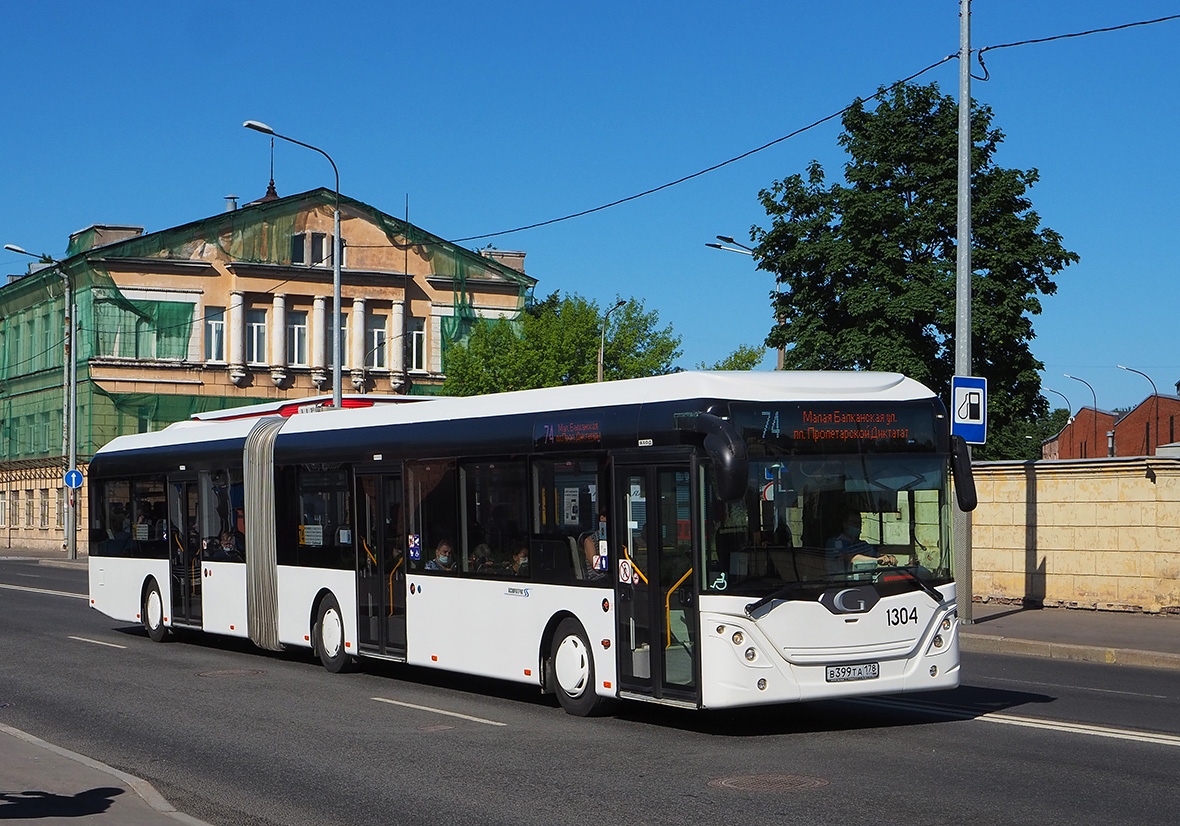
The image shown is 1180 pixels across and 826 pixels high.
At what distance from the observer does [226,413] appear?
22.0 metres

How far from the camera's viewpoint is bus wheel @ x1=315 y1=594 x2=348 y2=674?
1770cm

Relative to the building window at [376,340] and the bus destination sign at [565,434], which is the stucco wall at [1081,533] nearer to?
the bus destination sign at [565,434]

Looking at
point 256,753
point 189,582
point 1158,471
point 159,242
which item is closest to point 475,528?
point 256,753

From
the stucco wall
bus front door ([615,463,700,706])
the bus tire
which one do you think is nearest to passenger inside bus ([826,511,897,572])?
bus front door ([615,463,700,706])

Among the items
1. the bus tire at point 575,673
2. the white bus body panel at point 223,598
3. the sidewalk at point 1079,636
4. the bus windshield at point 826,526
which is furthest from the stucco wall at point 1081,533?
the white bus body panel at point 223,598

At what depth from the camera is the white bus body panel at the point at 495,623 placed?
1321cm

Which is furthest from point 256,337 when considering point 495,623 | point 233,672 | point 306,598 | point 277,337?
point 495,623

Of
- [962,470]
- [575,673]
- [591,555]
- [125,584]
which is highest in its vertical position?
[962,470]

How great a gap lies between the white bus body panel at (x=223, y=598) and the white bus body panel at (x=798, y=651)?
9.71m

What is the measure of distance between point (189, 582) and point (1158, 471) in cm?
1437

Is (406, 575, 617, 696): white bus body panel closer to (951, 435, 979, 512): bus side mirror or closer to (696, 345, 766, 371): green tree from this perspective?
(951, 435, 979, 512): bus side mirror

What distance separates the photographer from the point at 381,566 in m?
16.9

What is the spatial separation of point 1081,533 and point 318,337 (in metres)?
50.5

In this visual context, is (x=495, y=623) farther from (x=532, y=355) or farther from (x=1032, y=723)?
(x=532, y=355)
